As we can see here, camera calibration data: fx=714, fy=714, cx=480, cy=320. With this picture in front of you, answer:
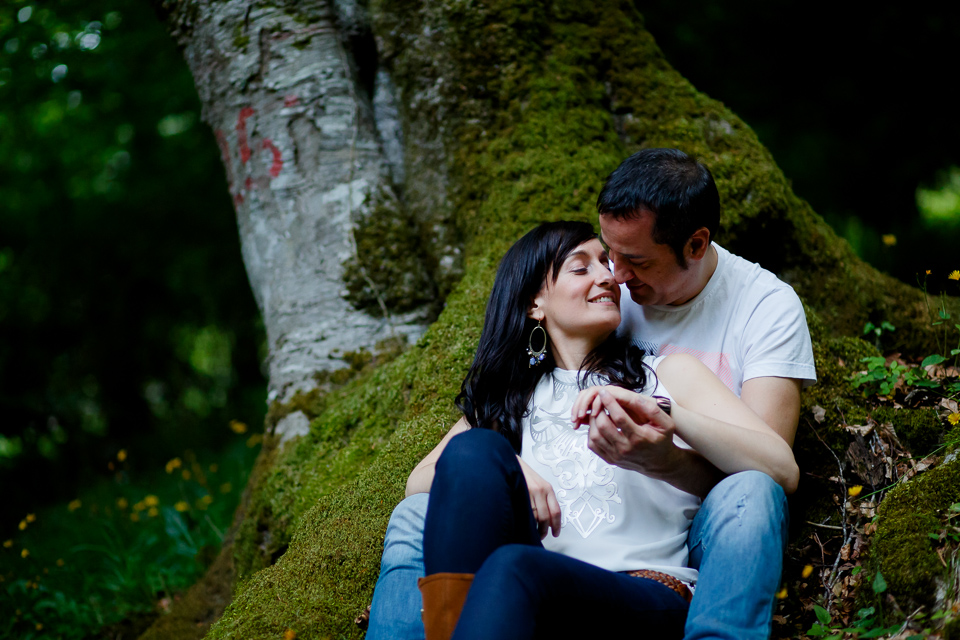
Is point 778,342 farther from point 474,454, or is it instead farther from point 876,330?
point 876,330

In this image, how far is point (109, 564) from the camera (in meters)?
4.66

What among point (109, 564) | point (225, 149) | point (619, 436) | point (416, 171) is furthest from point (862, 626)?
point (109, 564)

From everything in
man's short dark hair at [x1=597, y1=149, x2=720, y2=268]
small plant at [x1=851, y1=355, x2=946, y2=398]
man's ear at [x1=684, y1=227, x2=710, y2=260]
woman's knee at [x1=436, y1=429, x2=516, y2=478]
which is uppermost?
man's short dark hair at [x1=597, y1=149, x2=720, y2=268]

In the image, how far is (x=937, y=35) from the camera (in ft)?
24.0

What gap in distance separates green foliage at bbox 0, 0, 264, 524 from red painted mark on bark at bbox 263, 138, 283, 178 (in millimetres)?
3849

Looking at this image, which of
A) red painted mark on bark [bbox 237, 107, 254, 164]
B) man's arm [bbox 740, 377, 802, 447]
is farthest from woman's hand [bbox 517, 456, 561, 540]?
red painted mark on bark [bbox 237, 107, 254, 164]

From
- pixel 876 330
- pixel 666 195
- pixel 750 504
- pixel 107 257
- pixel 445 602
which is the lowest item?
pixel 107 257

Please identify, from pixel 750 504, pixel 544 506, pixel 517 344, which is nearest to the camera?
pixel 750 504

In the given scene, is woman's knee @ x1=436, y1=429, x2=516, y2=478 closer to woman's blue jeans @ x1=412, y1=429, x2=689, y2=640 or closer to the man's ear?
woman's blue jeans @ x1=412, y1=429, x2=689, y2=640

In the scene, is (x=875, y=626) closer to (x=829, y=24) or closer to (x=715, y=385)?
(x=715, y=385)

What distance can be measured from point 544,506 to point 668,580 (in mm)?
401

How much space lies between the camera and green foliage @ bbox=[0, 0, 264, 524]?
7297mm

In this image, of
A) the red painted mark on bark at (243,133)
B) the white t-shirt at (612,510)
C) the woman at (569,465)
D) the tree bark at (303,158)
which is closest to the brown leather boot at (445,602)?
the woman at (569,465)

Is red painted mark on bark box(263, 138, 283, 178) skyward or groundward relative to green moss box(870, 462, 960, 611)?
skyward
